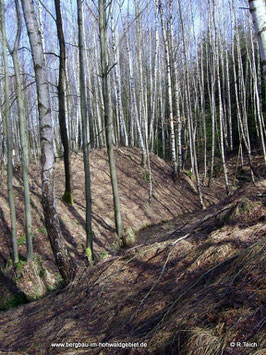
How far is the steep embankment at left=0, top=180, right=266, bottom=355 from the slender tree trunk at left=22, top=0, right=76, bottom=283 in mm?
428

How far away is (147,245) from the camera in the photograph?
4.69m

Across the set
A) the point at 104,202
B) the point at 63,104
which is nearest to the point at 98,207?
the point at 104,202

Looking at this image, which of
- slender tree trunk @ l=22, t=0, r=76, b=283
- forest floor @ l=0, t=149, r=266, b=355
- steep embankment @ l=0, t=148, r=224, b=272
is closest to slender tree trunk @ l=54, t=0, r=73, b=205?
steep embankment @ l=0, t=148, r=224, b=272

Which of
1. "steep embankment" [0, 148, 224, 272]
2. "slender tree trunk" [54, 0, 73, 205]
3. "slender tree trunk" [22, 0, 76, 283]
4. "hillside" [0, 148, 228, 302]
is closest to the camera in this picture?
"slender tree trunk" [22, 0, 76, 283]

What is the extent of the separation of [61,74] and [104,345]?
8809 millimetres

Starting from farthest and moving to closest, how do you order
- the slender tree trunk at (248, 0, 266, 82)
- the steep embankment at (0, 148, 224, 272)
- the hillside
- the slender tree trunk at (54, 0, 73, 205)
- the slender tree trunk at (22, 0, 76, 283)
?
the slender tree trunk at (54, 0, 73, 205)
the steep embankment at (0, 148, 224, 272)
the hillside
the slender tree trunk at (22, 0, 76, 283)
the slender tree trunk at (248, 0, 266, 82)

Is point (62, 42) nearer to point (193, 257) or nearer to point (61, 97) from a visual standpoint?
point (61, 97)

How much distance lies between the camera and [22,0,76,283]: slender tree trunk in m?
5.05

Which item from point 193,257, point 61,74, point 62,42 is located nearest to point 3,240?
point 61,74

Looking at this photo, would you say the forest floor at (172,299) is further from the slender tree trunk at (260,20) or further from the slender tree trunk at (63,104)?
the slender tree trunk at (63,104)

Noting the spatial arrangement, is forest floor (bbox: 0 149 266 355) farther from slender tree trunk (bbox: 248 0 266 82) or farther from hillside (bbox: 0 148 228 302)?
slender tree trunk (bbox: 248 0 266 82)

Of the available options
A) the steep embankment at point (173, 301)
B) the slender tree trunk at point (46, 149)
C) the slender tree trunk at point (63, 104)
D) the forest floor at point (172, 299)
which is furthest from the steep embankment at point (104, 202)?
the steep embankment at point (173, 301)

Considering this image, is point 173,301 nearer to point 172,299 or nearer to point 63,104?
point 172,299

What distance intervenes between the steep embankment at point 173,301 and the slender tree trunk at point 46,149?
16.9 inches
